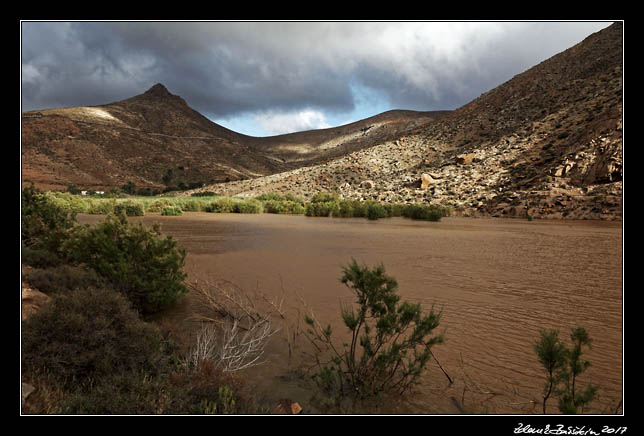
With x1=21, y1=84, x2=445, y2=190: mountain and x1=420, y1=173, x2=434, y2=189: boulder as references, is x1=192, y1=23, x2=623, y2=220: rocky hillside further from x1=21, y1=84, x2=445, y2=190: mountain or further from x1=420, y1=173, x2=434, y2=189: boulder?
x1=21, y1=84, x2=445, y2=190: mountain

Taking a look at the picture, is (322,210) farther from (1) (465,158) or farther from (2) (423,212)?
(1) (465,158)

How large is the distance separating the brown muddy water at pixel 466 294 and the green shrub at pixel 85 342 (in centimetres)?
119

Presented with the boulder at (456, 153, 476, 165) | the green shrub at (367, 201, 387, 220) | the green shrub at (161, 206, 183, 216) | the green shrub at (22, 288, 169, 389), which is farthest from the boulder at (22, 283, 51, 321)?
the boulder at (456, 153, 476, 165)

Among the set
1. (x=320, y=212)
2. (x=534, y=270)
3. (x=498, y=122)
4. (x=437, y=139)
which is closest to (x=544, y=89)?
(x=498, y=122)

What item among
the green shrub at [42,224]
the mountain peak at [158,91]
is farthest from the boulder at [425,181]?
the mountain peak at [158,91]

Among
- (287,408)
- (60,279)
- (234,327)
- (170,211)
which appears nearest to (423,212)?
(170,211)

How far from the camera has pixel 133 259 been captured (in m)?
5.54

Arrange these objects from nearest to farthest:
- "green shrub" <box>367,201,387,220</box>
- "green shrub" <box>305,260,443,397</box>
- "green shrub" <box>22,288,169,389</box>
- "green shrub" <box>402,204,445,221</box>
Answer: "green shrub" <box>22,288,169,389</box> → "green shrub" <box>305,260,443,397</box> → "green shrub" <box>402,204,445,221</box> → "green shrub" <box>367,201,387,220</box>

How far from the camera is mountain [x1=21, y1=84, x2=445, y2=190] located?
2291 inches

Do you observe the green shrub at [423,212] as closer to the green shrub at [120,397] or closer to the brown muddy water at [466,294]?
the brown muddy water at [466,294]

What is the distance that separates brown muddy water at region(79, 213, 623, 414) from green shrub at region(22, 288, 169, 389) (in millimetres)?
1192

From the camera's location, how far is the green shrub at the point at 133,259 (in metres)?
5.26

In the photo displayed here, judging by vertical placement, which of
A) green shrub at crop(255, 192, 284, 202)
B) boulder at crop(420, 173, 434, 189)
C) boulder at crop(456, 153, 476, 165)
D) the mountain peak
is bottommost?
green shrub at crop(255, 192, 284, 202)

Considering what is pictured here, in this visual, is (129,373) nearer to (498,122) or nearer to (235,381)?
(235,381)
